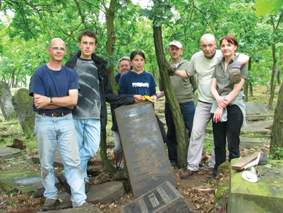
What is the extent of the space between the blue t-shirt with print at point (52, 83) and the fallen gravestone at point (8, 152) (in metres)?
3.76

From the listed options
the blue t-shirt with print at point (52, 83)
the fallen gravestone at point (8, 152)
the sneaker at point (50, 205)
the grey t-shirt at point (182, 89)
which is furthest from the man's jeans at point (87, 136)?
the fallen gravestone at point (8, 152)

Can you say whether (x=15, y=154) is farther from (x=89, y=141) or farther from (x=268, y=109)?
(x=268, y=109)

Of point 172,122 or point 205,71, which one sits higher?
point 205,71

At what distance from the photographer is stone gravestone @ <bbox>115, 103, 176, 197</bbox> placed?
17.3 feet

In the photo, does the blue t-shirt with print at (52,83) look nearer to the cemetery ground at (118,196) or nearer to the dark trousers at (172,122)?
the cemetery ground at (118,196)

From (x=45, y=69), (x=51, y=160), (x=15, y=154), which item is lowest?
(x=15, y=154)

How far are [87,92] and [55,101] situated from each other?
67 cm

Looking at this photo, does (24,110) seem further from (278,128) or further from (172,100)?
(278,128)

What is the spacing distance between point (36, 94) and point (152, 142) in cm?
178

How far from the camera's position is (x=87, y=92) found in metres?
5.03

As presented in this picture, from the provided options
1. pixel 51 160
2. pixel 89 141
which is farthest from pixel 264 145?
pixel 51 160

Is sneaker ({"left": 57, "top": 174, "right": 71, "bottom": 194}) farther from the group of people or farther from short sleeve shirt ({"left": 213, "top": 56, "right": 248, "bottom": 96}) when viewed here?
short sleeve shirt ({"left": 213, "top": 56, "right": 248, "bottom": 96})

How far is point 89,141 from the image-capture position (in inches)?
201

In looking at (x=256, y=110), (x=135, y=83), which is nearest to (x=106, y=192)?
(x=135, y=83)
